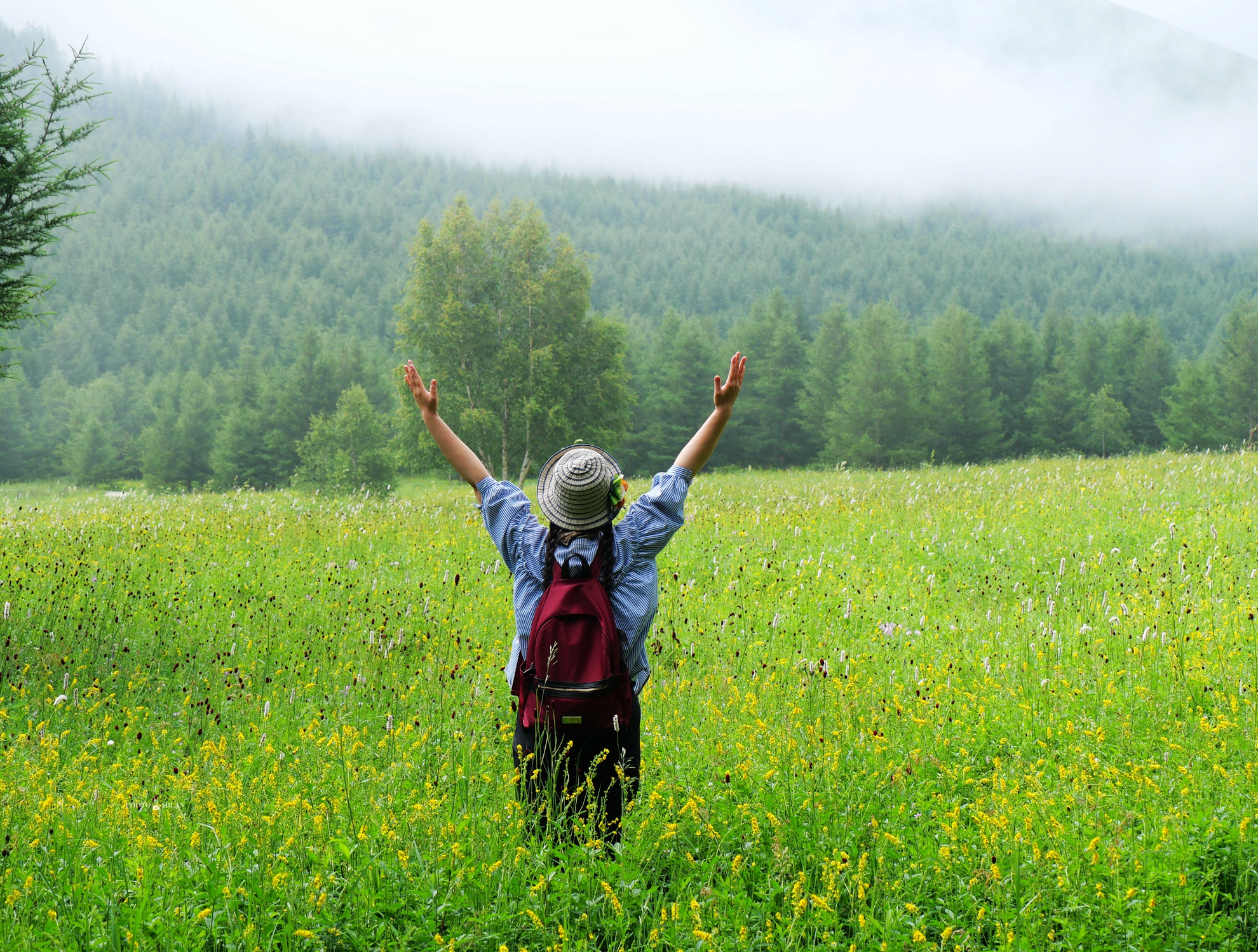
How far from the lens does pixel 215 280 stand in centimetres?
15575

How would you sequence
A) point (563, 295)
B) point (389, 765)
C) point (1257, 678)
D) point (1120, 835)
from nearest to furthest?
1. point (1120, 835)
2. point (389, 765)
3. point (1257, 678)
4. point (563, 295)

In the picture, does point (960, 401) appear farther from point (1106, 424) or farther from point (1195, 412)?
point (1195, 412)

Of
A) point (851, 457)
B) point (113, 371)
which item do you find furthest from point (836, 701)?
point (113, 371)

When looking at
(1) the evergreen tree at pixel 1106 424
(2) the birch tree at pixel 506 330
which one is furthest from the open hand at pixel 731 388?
(1) the evergreen tree at pixel 1106 424

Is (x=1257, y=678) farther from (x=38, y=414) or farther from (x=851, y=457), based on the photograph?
(x=38, y=414)

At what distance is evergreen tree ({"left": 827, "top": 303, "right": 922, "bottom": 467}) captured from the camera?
48.4 metres

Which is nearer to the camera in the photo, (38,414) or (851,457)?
(851,457)

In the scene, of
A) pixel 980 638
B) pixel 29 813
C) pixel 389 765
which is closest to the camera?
pixel 29 813

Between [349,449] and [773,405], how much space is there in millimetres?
31187

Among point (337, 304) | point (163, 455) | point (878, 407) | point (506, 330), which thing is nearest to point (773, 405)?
point (878, 407)

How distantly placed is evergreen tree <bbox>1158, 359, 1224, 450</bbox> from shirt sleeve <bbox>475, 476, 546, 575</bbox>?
6011 cm

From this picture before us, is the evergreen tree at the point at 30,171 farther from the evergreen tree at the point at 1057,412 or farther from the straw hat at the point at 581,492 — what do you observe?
the evergreen tree at the point at 1057,412

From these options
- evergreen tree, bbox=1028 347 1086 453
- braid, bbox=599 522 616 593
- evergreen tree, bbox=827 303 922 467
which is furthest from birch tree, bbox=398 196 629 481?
evergreen tree, bbox=1028 347 1086 453

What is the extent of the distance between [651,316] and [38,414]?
338 ft
